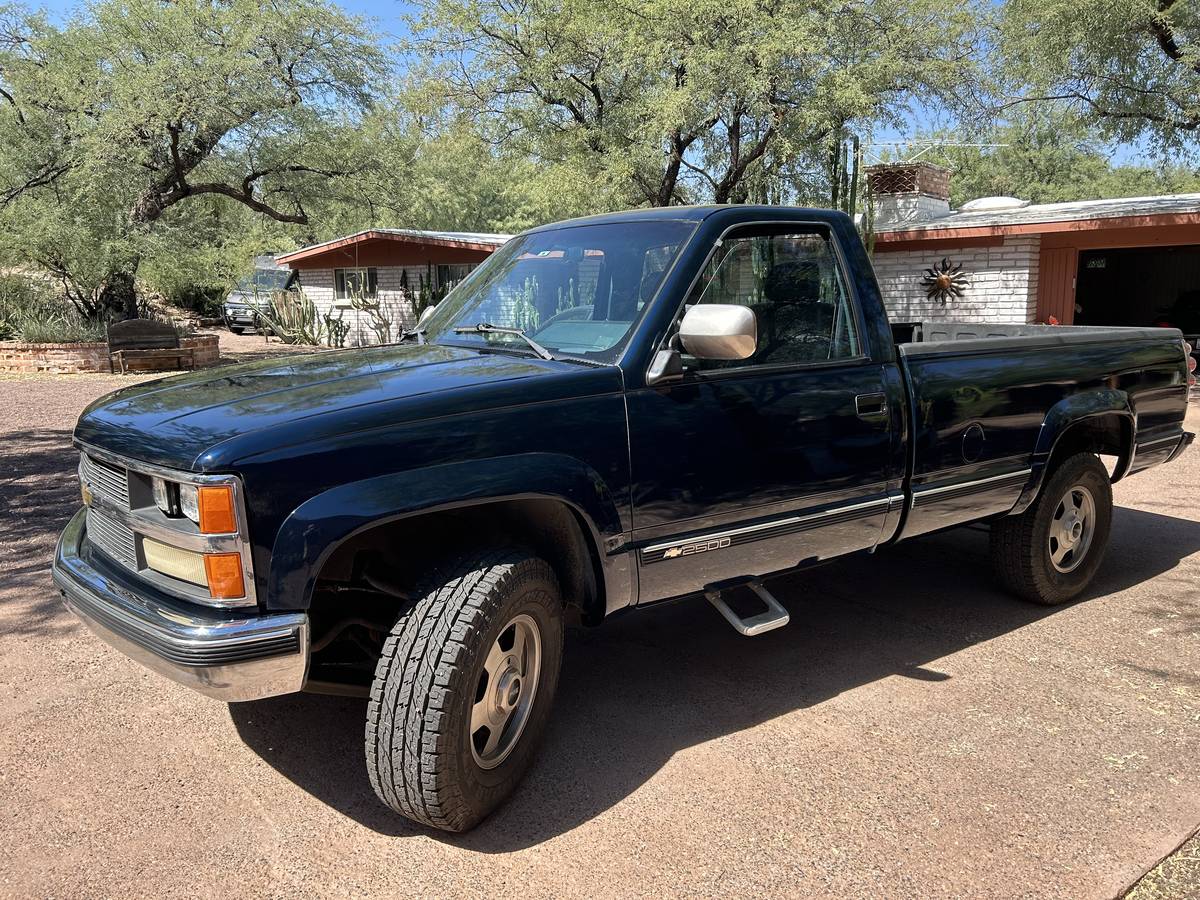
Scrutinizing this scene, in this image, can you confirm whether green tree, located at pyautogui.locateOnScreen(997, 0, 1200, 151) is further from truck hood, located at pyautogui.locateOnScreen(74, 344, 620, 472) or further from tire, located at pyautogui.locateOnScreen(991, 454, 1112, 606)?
truck hood, located at pyautogui.locateOnScreen(74, 344, 620, 472)

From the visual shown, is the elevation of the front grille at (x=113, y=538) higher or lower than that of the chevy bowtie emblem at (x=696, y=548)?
higher

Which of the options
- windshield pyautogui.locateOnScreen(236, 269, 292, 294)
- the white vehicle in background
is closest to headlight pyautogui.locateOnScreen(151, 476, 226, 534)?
the white vehicle in background

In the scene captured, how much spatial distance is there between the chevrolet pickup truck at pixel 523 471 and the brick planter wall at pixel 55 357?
16.7 metres

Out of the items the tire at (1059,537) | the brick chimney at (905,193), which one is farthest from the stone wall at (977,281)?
the tire at (1059,537)

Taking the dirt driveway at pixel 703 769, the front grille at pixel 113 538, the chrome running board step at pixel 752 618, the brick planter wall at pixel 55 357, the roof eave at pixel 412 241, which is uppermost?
the roof eave at pixel 412 241

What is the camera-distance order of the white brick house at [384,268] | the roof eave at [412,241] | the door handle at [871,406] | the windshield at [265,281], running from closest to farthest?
1. the door handle at [871,406]
2. the roof eave at [412,241]
3. the white brick house at [384,268]
4. the windshield at [265,281]

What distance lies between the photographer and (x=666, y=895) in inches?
110

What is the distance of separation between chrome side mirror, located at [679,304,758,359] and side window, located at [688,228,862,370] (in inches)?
12.4

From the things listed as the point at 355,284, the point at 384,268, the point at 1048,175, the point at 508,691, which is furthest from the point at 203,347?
the point at 1048,175

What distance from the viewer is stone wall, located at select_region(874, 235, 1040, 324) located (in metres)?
17.1

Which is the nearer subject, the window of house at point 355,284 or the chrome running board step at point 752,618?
the chrome running board step at point 752,618

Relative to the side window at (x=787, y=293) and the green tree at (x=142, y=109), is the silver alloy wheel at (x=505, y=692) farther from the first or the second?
the green tree at (x=142, y=109)

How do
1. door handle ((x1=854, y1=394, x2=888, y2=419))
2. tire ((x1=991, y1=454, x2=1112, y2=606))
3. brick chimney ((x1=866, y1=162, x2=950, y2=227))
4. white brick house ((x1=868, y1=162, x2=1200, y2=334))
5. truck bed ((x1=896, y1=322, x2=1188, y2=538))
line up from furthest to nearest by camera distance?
brick chimney ((x1=866, y1=162, x2=950, y2=227)) → white brick house ((x1=868, y1=162, x2=1200, y2=334)) → tire ((x1=991, y1=454, x2=1112, y2=606)) → truck bed ((x1=896, y1=322, x2=1188, y2=538)) → door handle ((x1=854, y1=394, x2=888, y2=419))

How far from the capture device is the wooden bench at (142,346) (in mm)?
18359
